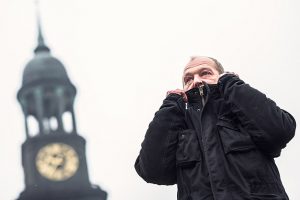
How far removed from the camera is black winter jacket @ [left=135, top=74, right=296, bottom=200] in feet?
10.4

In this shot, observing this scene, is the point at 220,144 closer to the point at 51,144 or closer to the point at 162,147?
the point at 162,147

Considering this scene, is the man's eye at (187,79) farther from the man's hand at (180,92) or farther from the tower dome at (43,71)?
the tower dome at (43,71)

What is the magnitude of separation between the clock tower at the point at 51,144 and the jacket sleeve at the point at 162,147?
45.2 m

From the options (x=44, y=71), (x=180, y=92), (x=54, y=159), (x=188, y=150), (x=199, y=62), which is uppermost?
(x=44, y=71)

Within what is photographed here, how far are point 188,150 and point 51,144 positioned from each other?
4791cm

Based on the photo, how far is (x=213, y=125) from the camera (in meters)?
3.31

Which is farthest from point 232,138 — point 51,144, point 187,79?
point 51,144

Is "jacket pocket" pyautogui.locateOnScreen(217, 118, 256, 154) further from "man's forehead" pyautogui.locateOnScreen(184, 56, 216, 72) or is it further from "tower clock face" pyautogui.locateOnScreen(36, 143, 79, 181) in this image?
"tower clock face" pyautogui.locateOnScreen(36, 143, 79, 181)

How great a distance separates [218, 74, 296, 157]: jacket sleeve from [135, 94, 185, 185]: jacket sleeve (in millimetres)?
227

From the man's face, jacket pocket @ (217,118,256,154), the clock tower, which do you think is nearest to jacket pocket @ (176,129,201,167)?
jacket pocket @ (217,118,256,154)

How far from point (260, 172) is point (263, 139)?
0.39 feet

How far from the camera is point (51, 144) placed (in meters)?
50.8

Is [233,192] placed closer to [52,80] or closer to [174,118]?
[174,118]

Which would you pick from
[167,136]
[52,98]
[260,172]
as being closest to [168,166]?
[167,136]
